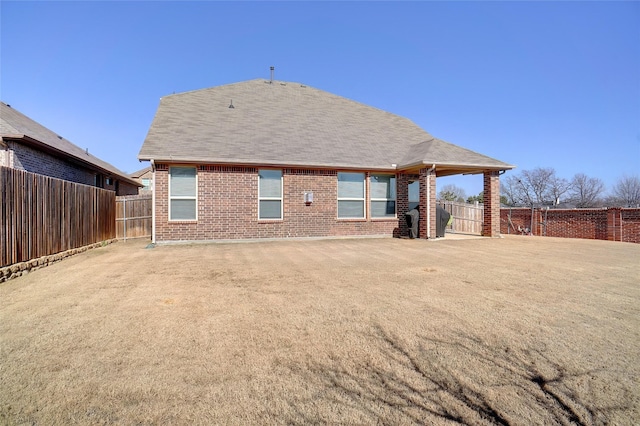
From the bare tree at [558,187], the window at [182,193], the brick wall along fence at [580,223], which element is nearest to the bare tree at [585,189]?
the bare tree at [558,187]

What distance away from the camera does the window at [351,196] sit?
1208 centimetres

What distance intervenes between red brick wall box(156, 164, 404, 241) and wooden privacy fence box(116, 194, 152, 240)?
3.89 meters

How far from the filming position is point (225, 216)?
10.8 meters

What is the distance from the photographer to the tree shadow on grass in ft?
6.59

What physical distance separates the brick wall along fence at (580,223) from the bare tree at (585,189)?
24191mm

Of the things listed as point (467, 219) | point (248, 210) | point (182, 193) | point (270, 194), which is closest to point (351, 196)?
point (270, 194)

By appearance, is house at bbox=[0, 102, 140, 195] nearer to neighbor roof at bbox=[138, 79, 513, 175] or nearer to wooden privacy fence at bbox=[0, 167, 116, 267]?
wooden privacy fence at bbox=[0, 167, 116, 267]

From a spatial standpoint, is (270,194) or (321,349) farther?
(270,194)

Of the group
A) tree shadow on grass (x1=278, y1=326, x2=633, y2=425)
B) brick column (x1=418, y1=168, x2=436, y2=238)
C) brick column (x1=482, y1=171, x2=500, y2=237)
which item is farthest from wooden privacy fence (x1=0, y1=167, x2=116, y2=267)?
brick column (x1=482, y1=171, x2=500, y2=237)

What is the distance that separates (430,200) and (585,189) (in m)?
34.2

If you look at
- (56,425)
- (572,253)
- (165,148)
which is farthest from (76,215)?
(572,253)

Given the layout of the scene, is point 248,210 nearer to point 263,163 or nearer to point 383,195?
point 263,163

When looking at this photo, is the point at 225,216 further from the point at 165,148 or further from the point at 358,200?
the point at 358,200

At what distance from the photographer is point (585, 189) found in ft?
114
